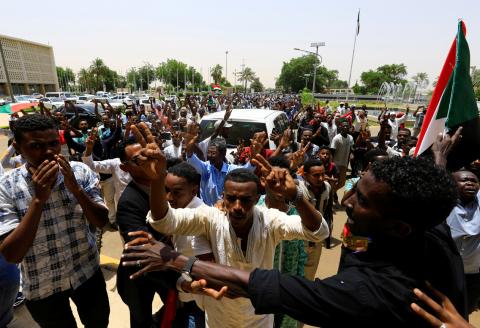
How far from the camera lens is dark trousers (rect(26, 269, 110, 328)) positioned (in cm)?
198

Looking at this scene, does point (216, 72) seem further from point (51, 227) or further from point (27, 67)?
point (51, 227)

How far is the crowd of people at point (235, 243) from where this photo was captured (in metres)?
1.01

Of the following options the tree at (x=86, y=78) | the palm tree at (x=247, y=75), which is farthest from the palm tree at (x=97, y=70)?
the palm tree at (x=247, y=75)

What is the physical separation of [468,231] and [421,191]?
1.86 meters

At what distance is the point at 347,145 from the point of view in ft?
20.2

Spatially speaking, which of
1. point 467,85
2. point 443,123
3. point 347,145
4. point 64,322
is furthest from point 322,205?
point 347,145

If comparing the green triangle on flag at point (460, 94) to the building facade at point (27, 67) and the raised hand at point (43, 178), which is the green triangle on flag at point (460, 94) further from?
the building facade at point (27, 67)

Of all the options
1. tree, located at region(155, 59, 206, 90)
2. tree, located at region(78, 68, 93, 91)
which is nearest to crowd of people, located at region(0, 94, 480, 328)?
tree, located at region(78, 68, 93, 91)

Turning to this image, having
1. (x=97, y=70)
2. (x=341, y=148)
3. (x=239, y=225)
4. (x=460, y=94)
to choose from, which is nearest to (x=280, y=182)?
(x=239, y=225)

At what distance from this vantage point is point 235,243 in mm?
1696

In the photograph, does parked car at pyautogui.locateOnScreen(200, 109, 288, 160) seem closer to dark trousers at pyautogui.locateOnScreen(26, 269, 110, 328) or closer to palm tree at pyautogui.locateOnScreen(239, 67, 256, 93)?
dark trousers at pyautogui.locateOnScreen(26, 269, 110, 328)

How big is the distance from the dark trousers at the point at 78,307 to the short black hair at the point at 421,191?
6.98ft

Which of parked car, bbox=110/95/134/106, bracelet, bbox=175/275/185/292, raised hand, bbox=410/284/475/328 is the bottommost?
parked car, bbox=110/95/134/106

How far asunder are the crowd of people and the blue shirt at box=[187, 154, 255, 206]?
78 cm
